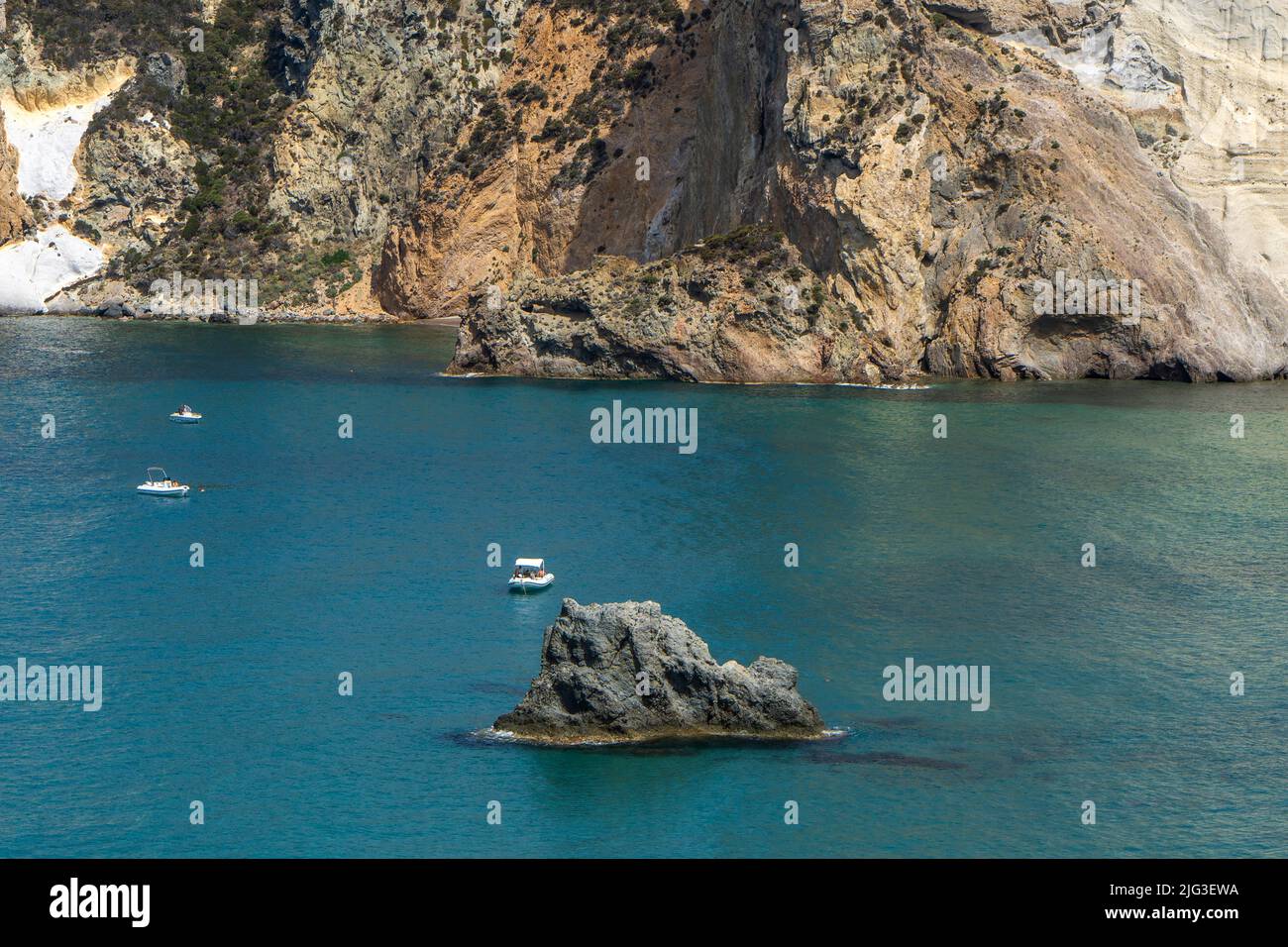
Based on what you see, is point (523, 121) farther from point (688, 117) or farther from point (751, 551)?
point (751, 551)

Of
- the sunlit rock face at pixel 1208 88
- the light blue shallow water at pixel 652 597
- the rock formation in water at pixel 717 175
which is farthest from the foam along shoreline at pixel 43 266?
the sunlit rock face at pixel 1208 88

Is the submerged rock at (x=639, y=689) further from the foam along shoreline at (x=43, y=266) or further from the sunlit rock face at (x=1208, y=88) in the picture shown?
the foam along shoreline at (x=43, y=266)

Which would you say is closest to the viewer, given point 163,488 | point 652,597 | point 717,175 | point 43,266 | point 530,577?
point 652,597

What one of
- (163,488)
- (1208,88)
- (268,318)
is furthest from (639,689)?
(268,318)

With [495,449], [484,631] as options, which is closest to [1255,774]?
[484,631]

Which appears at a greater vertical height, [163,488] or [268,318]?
[268,318]

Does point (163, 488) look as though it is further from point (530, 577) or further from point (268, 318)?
point (268, 318)
